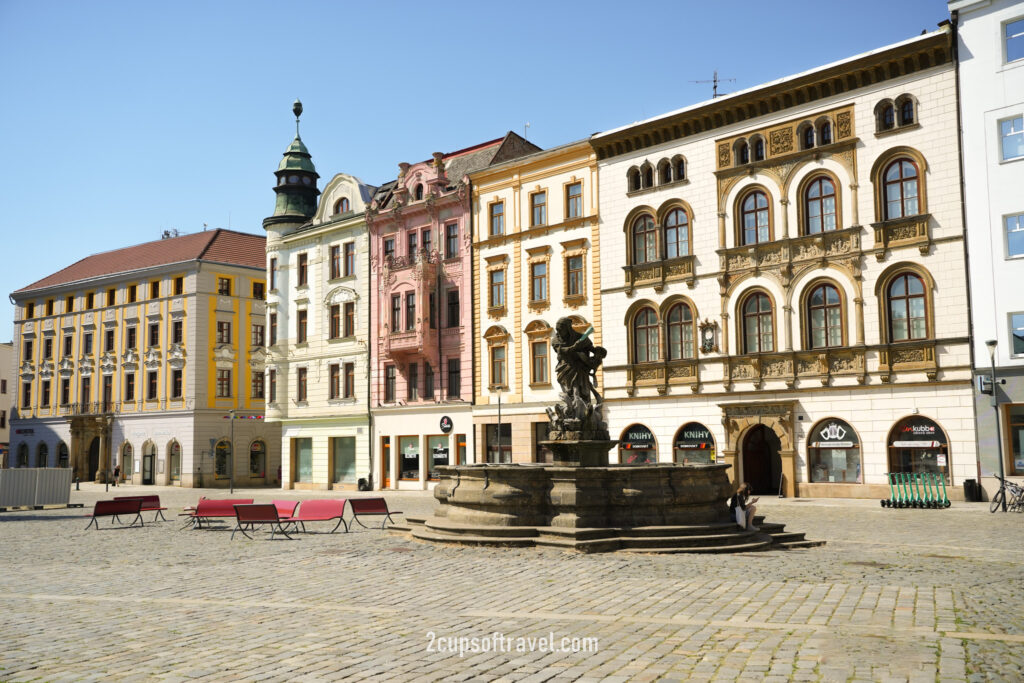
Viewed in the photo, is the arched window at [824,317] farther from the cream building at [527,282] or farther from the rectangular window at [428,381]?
the rectangular window at [428,381]

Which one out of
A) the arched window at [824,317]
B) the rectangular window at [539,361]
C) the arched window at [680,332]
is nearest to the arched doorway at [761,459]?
the arched window at [680,332]

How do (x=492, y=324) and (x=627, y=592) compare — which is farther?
(x=492, y=324)

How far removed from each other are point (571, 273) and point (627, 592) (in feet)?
98.7

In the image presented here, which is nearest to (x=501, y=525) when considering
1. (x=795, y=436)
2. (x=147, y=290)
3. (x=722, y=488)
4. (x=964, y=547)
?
(x=722, y=488)

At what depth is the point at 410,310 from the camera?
47.3 m

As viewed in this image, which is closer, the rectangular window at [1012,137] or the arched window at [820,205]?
the rectangular window at [1012,137]

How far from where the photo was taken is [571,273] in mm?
41656

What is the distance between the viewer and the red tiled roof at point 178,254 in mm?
62594

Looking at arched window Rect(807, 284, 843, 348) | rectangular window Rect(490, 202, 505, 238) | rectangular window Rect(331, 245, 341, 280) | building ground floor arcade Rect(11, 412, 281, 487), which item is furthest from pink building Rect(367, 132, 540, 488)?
arched window Rect(807, 284, 843, 348)

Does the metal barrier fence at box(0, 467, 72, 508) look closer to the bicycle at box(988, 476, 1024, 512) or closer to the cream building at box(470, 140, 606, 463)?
the cream building at box(470, 140, 606, 463)

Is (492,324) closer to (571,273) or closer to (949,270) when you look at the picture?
(571,273)

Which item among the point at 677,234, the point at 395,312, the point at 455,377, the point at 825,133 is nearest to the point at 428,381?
the point at 455,377

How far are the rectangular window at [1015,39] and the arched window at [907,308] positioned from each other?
7.52 meters

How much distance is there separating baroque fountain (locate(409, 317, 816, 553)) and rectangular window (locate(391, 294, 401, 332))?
28.7m
